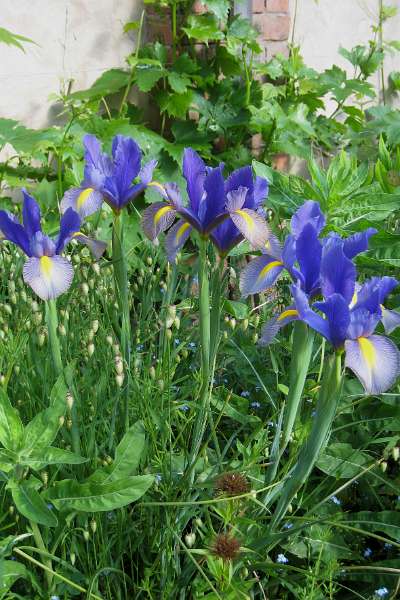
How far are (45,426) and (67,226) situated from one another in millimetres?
459

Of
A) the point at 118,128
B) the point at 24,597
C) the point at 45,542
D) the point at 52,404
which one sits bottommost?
the point at 24,597

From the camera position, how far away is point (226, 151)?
4051mm

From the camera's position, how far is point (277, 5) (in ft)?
13.6

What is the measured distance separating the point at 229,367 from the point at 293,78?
2216 millimetres

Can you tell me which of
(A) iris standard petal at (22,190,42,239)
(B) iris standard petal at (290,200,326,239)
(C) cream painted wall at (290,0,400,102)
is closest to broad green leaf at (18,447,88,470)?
(A) iris standard petal at (22,190,42,239)

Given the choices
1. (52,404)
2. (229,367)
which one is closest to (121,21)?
(229,367)

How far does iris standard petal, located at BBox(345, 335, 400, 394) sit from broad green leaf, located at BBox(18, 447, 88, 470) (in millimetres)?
561

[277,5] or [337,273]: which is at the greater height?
[277,5]

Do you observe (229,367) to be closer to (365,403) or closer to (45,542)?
(365,403)

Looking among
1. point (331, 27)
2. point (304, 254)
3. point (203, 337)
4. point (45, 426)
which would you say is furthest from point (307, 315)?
point (331, 27)

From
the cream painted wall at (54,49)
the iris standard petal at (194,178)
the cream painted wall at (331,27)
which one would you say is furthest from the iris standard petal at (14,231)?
the cream painted wall at (331,27)

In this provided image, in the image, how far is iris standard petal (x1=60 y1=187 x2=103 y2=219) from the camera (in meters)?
1.65

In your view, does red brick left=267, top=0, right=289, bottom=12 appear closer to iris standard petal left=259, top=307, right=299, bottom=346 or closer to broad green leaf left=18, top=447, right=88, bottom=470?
iris standard petal left=259, top=307, right=299, bottom=346

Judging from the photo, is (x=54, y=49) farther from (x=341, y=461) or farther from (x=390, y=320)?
(x=390, y=320)
